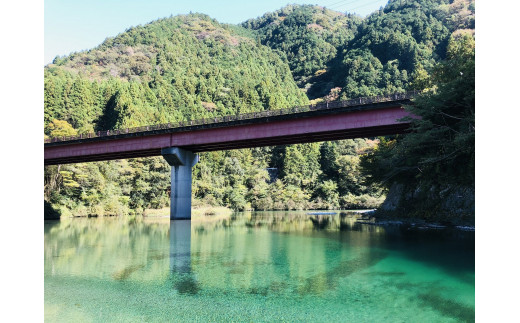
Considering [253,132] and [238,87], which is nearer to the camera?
[253,132]

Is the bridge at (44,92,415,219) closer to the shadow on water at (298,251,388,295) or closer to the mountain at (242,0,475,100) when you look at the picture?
the shadow on water at (298,251,388,295)

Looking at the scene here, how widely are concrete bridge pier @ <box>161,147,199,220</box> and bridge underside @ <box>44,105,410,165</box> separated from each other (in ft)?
2.23

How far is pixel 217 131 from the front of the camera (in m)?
31.4

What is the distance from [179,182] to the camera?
3278cm

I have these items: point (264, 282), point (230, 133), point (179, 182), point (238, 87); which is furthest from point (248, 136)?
point (238, 87)

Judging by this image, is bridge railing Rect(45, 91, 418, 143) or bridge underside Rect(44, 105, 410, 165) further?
bridge underside Rect(44, 105, 410, 165)

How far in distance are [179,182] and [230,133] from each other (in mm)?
6017

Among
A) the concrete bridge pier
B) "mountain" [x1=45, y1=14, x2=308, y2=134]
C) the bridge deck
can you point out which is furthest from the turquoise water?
"mountain" [x1=45, y1=14, x2=308, y2=134]

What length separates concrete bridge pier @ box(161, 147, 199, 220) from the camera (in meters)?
32.2

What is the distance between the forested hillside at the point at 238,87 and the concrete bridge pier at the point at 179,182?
1172 cm

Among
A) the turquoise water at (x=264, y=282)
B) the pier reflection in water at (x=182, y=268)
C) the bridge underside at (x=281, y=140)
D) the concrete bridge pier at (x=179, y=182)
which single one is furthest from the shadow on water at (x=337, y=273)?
the concrete bridge pier at (x=179, y=182)

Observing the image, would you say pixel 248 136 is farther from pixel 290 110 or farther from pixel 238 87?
pixel 238 87

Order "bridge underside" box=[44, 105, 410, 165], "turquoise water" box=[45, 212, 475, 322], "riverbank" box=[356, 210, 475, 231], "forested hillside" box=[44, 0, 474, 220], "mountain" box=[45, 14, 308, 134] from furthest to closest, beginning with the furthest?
"mountain" box=[45, 14, 308, 134]
"forested hillside" box=[44, 0, 474, 220]
"bridge underside" box=[44, 105, 410, 165]
"riverbank" box=[356, 210, 475, 231]
"turquoise water" box=[45, 212, 475, 322]
